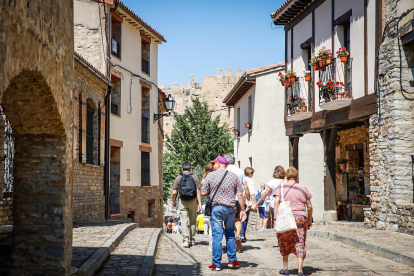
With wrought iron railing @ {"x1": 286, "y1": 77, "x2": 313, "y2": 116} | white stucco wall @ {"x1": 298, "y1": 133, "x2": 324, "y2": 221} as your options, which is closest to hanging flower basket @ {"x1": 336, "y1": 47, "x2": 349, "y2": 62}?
wrought iron railing @ {"x1": 286, "y1": 77, "x2": 313, "y2": 116}

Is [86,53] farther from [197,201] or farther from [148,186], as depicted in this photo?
[197,201]

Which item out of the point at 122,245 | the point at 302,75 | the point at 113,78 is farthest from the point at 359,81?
the point at 113,78

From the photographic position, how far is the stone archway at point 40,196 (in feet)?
18.6

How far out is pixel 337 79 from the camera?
14.6 metres

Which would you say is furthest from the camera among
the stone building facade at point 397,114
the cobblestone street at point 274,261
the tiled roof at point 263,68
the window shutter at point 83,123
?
the tiled roof at point 263,68

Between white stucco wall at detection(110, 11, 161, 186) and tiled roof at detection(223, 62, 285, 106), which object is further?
tiled roof at detection(223, 62, 285, 106)

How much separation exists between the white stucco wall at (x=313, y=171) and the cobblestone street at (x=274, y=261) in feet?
32.1

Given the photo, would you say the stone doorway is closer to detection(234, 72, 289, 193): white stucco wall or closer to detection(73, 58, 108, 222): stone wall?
detection(73, 58, 108, 222): stone wall

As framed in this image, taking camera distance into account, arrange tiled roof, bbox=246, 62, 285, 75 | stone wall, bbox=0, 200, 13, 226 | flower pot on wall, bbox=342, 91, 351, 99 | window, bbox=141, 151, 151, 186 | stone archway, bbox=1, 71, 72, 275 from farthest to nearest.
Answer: tiled roof, bbox=246, 62, 285, 75, window, bbox=141, 151, 151, 186, flower pot on wall, bbox=342, 91, 351, 99, stone wall, bbox=0, 200, 13, 226, stone archway, bbox=1, 71, 72, 275

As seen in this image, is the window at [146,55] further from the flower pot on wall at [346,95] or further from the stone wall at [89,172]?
the flower pot on wall at [346,95]

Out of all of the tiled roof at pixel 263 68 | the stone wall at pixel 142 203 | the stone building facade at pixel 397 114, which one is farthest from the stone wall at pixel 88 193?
the tiled roof at pixel 263 68

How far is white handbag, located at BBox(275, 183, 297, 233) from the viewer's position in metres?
6.98

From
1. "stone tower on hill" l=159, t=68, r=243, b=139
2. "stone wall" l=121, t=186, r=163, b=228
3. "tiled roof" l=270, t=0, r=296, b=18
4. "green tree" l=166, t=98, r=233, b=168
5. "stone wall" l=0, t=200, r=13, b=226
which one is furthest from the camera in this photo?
"stone tower on hill" l=159, t=68, r=243, b=139

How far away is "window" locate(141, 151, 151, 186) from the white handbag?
1490 centimetres
